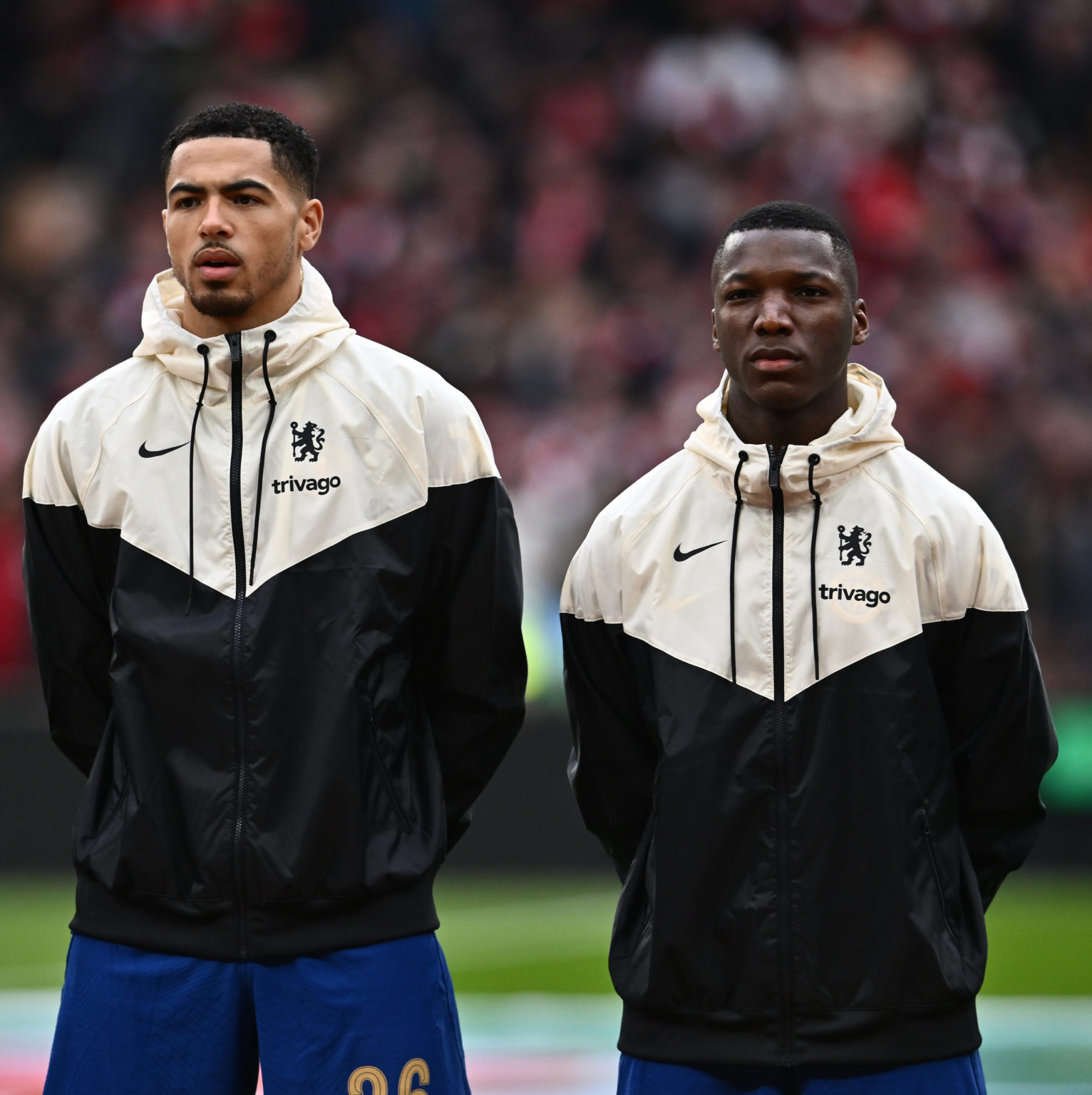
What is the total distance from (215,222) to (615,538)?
0.91m

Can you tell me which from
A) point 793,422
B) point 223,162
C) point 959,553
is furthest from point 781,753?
point 223,162

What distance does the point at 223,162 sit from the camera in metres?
3.63

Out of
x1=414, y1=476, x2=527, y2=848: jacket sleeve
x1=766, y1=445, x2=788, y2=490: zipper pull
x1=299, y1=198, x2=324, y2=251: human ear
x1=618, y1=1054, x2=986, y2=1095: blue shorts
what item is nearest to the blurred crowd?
x1=299, y1=198, x2=324, y2=251: human ear

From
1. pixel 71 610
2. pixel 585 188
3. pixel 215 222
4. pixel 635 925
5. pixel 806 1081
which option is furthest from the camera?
pixel 585 188

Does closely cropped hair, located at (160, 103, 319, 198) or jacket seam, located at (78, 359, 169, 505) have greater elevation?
closely cropped hair, located at (160, 103, 319, 198)

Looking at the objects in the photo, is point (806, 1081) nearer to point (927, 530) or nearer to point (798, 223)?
point (927, 530)

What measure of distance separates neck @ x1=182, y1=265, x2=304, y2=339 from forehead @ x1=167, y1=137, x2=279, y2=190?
0.19 metres

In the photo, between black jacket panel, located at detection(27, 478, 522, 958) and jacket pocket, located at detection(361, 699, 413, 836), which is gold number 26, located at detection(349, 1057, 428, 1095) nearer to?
black jacket panel, located at detection(27, 478, 522, 958)

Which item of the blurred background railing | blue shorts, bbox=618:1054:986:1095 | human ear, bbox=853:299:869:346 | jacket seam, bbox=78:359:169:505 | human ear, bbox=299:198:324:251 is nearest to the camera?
blue shorts, bbox=618:1054:986:1095

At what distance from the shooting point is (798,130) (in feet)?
44.2

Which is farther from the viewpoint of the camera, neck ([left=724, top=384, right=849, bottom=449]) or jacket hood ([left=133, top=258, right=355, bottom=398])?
jacket hood ([left=133, top=258, right=355, bottom=398])

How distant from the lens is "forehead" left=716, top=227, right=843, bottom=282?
3.44 meters

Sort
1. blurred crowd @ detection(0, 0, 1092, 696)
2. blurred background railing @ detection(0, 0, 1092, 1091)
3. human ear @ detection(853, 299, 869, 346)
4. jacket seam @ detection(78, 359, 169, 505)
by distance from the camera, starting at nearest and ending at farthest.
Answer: human ear @ detection(853, 299, 869, 346) < jacket seam @ detection(78, 359, 169, 505) < blurred background railing @ detection(0, 0, 1092, 1091) < blurred crowd @ detection(0, 0, 1092, 696)

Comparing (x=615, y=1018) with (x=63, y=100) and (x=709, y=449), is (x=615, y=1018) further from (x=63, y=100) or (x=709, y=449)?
(x=63, y=100)
